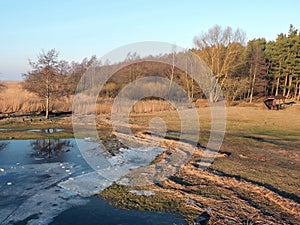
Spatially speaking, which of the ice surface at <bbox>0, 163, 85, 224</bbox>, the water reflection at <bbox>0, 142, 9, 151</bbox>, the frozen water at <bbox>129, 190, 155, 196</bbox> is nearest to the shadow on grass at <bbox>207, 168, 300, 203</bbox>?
the frozen water at <bbox>129, 190, 155, 196</bbox>

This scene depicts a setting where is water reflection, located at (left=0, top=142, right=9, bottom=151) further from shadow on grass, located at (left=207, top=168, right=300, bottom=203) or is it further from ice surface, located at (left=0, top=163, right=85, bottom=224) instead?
shadow on grass, located at (left=207, top=168, right=300, bottom=203)

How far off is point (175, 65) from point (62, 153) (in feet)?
90.9

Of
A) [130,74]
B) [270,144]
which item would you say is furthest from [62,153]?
[130,74]

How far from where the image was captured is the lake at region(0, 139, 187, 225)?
246 inches

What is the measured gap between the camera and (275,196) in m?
7.29

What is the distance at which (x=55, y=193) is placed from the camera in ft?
24.9

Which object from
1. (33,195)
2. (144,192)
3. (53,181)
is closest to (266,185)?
(144,192)

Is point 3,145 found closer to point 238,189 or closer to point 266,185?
point 238,189

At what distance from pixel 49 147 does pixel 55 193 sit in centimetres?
612

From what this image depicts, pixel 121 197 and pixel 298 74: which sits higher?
pixel 298 74

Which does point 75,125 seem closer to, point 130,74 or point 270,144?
point 270,144

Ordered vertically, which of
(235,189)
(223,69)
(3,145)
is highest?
(223,69)

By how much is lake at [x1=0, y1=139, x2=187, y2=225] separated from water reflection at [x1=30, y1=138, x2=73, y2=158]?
1.6 inches

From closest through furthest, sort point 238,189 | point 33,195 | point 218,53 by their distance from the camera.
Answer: point 33,195 → point 238,189 → point 218,53
